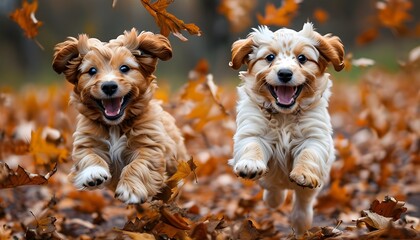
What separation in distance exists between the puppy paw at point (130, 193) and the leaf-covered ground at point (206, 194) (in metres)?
0.13

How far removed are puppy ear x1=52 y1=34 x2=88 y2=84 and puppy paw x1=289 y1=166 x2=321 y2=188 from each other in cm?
143

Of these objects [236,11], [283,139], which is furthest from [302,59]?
[236,11]

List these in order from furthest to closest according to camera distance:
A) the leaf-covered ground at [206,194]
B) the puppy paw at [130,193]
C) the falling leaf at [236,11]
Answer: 1. the falling leaf at [236,11]
2. the leaf-covered ground at [206,194]
3. the puppy paw at [130,193]

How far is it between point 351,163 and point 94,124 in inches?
141

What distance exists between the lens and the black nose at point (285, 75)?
11.9 ft

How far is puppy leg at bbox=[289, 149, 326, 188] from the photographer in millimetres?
3512

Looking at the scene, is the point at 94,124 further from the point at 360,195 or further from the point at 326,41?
the point at 360,195

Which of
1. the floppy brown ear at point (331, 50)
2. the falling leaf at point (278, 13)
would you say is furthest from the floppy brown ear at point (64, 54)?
the falling leaf at point (278, 13)

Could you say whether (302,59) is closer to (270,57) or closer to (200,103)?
(270,57)

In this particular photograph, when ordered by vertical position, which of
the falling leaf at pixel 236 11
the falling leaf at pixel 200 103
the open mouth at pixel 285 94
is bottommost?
the open mouth at pixel 285 94

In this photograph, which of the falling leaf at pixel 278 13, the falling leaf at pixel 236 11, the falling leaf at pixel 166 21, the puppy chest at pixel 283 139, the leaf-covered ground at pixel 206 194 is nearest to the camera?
the leaf-covered ground at pixel 206 194

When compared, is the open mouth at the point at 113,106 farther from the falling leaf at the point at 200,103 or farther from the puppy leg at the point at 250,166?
the falling leaf at the point at 200,103

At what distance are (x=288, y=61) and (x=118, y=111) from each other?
1041 millimetres

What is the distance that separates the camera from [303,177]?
11.5ft
